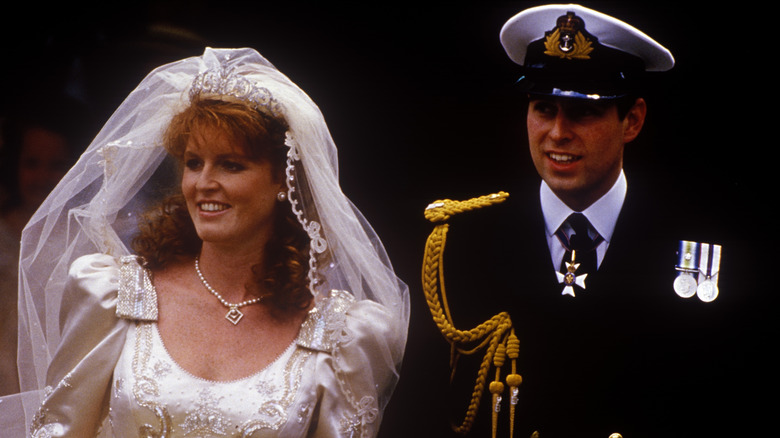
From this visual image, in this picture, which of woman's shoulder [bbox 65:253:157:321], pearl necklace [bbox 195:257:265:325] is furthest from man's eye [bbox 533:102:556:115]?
woman's shoulder [bbox 65:253:157:321]

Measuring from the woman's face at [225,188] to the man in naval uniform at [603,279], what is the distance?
1.76 feet

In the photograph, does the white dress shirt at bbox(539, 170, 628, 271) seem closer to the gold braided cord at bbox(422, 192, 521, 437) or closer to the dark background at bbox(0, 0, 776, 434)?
the dark background at bbox(0, 0, 776, 434)

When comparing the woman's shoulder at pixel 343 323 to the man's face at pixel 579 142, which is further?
the woman's shoulder at pixel 343 323

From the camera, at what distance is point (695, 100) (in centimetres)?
222

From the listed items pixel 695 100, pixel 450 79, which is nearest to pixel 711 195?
pixel 695 100

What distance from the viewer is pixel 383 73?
2533mm

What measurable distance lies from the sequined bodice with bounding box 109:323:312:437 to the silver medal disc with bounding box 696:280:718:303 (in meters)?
1.02

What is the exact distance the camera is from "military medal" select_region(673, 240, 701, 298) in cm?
221

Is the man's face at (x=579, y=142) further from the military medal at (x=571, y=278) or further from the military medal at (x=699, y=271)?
the military medal at (x=699, y=271)

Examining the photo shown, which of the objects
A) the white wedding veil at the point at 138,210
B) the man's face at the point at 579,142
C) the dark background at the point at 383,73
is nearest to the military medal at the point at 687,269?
the dark background at the point at 383,73

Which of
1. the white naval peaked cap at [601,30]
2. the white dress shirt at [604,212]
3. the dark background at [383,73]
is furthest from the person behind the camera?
the dark background at [383,73]

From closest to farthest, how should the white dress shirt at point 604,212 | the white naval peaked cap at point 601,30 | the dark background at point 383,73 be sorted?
the white naval peaked cap at point 601,30
the white dress shirt at point 604,212
the dark background at point 383,73

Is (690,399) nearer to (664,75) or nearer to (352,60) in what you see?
(664,75)

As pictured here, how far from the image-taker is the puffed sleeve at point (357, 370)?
2240 mm
